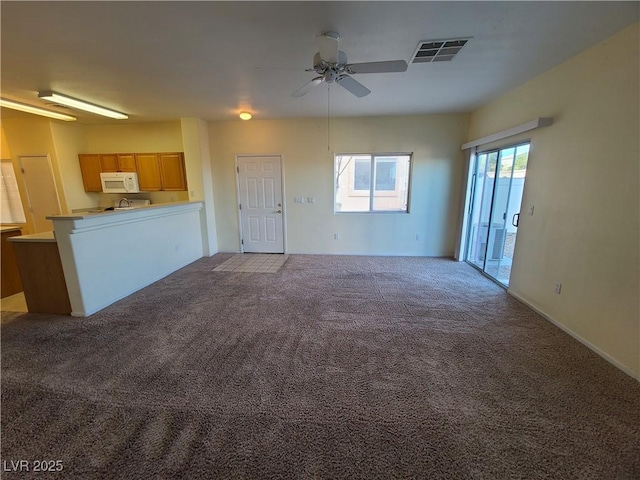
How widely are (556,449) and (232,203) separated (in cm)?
555

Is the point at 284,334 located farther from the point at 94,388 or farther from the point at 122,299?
the point at 122,299

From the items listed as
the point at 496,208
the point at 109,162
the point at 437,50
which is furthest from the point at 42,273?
the point at 496,208

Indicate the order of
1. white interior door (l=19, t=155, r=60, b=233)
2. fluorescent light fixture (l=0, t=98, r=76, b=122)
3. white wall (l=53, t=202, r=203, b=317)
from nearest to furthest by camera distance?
1. white wall (l=53, t=202, r=203, b=317)
2. fluorescent light fixture (l=0, t=98, r=76, b=122)
3. white interior door (l=19, t=155, r=60, b=233)

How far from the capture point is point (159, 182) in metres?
5.37

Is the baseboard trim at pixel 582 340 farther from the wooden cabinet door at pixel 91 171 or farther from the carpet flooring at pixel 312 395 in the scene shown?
the wooden cabinet door at pixel 91 171

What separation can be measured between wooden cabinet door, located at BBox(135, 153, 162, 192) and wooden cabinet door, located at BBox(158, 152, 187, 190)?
108mm

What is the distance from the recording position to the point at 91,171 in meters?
5.39

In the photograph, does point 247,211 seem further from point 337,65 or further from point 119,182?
point 337,65

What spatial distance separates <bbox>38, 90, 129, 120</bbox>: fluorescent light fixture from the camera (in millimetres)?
3404

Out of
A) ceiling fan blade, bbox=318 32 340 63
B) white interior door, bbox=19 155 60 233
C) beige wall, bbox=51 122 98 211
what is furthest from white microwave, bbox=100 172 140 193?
ceiling fan blade, bbox=318 32 340 63

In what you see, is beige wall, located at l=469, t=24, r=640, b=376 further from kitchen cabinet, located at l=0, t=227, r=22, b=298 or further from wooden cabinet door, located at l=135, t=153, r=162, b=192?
kitchen cabinet, located at l=0, t=227, r=22, b=298

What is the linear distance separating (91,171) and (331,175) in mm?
4999

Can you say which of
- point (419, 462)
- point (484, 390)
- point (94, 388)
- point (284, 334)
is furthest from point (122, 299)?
point (484, 390)

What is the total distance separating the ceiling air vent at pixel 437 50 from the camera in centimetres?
225
